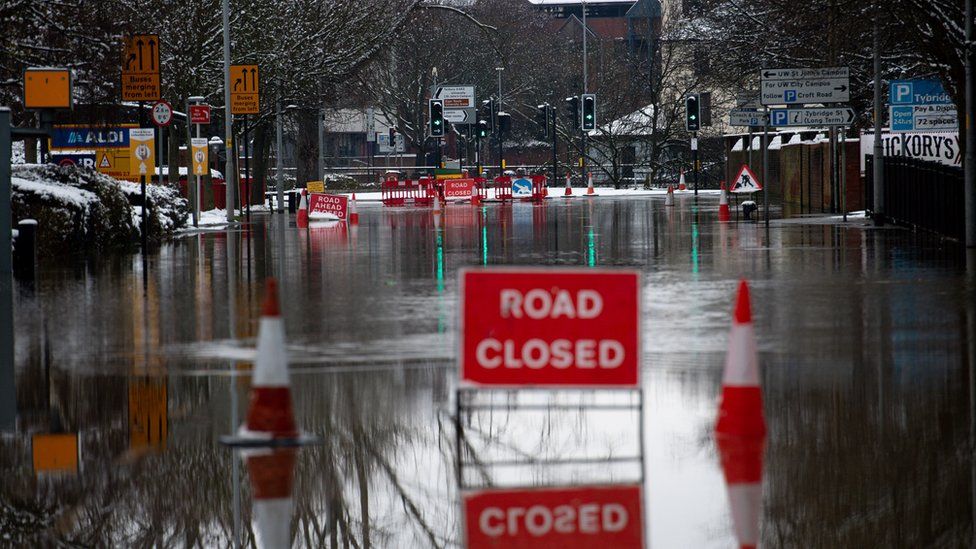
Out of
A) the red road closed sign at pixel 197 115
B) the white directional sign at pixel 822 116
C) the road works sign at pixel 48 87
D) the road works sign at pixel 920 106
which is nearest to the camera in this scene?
the road works sign at pixel 48 87

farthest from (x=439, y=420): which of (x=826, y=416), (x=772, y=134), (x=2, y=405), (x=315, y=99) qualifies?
(x=772, y=134)

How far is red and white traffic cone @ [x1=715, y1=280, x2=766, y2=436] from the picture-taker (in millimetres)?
8930

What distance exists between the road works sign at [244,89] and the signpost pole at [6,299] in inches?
888

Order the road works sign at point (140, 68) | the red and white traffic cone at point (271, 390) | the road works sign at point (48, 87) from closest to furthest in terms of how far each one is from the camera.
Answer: the red and white traffic cone at point (271, 390), the road works sign at point (48, 87), the road works sign at point (140, 68)

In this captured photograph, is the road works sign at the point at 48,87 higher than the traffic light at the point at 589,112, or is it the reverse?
the traffic light at the point at 589,112

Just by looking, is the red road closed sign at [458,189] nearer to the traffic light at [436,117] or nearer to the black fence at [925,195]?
the traffic light at [436,117]

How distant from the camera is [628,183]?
88.0 metres

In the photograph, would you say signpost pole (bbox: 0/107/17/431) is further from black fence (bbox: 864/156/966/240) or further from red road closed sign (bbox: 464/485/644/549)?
black fence (bbox: 864/156/966/240)

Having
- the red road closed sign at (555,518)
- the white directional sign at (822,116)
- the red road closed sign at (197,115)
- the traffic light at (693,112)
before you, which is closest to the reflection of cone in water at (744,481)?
the red road closed sign at (555,518)

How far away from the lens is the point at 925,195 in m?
29.3

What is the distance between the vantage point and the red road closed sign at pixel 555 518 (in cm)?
667

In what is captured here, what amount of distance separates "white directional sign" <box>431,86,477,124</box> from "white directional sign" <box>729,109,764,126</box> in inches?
1332

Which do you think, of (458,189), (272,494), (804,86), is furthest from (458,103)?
(272,494)

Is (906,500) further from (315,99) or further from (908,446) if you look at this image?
(315,99)
